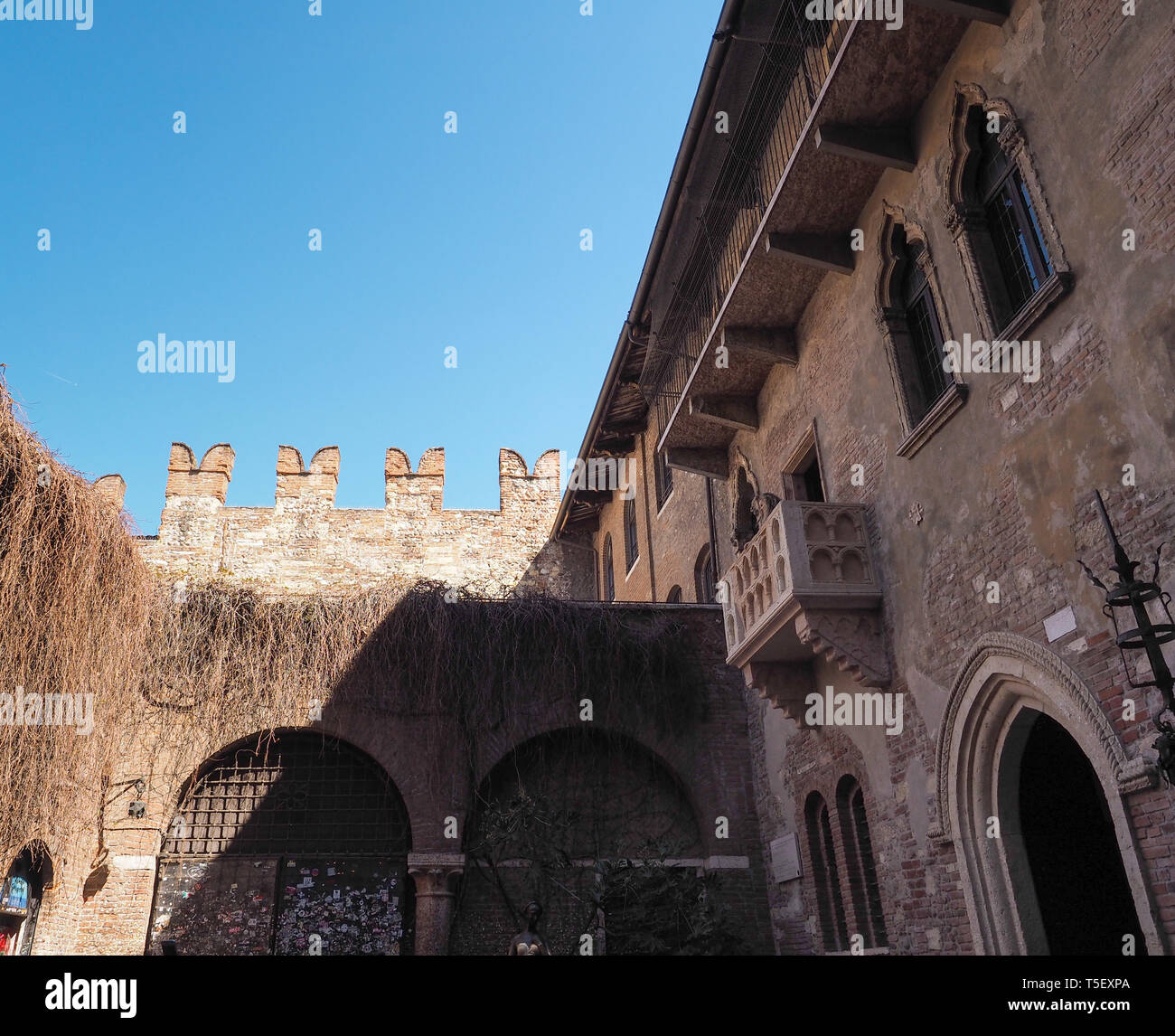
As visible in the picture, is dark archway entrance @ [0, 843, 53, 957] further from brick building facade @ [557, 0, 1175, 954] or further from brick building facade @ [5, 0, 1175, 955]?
brick building facade @ [557, 0, 1175, 954]

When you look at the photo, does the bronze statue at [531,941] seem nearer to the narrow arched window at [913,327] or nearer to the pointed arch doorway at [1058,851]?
the pointed arch doorway at [1058,851]

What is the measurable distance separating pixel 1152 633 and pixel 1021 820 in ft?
8.61

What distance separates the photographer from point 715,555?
12195 millimetres

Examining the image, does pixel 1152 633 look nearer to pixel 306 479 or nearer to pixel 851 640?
pixel 851 640

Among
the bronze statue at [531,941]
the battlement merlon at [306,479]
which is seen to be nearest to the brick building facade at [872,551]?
the bronze statue at [531,941]

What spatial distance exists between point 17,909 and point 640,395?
1070cm

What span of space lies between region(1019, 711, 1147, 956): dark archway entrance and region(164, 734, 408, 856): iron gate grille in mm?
6823

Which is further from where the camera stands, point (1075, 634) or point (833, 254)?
point (833, 254)

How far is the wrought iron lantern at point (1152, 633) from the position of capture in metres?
4.46

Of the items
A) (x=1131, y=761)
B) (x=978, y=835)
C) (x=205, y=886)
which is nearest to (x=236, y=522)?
(x=205, y=886)

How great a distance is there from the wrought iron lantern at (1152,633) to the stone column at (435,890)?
748 centimetres

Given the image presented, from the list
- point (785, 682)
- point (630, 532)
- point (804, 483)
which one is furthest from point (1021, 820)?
point (630, 532)

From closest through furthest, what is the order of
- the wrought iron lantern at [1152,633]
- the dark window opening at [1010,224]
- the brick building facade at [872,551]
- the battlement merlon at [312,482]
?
the wrought iron lantern at [1152,633] → the brick building facade at [872,551] → the dark window opening at [1010,224] → the battlement merlon at [312,482]
